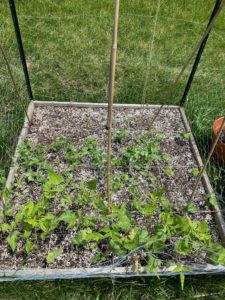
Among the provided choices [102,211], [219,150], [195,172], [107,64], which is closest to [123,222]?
[102,211]

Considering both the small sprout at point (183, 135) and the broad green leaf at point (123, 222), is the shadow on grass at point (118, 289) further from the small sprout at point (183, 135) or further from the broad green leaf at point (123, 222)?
the small sprout at point (183, 135)

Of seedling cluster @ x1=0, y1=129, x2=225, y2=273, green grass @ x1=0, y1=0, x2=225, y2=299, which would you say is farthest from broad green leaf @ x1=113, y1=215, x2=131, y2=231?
green grass @ x1=0, y1=0, x2=225, y2=299

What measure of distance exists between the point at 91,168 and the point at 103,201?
0.96ft

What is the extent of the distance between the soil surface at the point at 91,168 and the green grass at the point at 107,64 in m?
0.14

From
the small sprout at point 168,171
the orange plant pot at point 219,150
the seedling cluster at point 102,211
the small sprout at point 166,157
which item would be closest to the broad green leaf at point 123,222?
the seedling cluster at point 102,211

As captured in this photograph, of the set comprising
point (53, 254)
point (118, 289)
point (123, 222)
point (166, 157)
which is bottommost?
point (118, 289)

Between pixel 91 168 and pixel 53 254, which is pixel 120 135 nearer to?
pixel 91 168

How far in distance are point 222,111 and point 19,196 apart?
1.91 m

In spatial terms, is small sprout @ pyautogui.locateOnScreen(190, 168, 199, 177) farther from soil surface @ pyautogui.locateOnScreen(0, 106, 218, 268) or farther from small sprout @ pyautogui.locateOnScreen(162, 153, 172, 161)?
small sprout @ pyautogui.locateOnScreen(162, 153, 172, 161)

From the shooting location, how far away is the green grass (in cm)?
175

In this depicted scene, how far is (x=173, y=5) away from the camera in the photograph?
4.17 m

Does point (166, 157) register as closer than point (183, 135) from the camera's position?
Yes

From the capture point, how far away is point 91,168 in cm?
219

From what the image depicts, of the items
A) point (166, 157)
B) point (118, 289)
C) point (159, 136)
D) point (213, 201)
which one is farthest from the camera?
point (159, 136)
